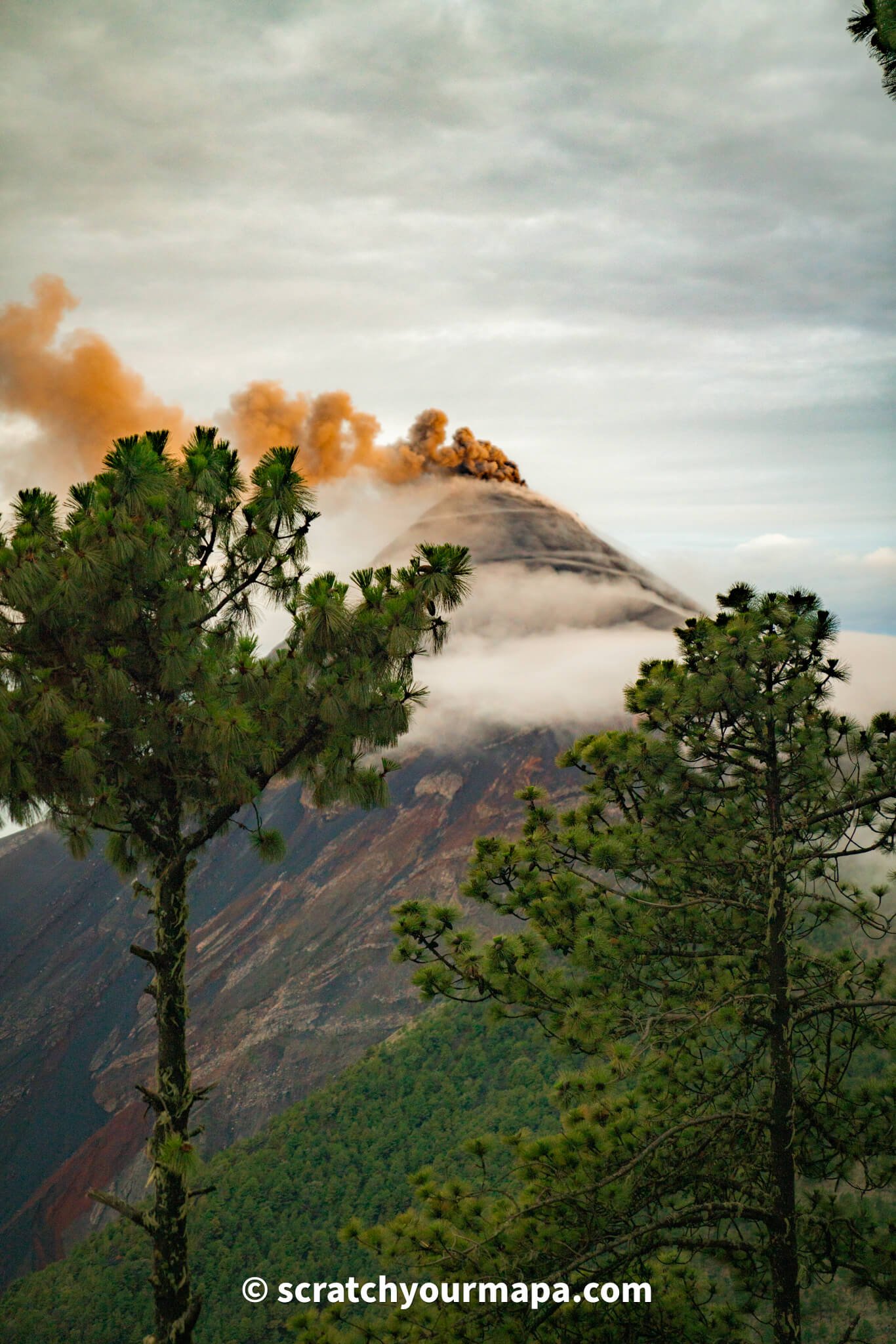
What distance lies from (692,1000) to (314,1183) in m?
54.3

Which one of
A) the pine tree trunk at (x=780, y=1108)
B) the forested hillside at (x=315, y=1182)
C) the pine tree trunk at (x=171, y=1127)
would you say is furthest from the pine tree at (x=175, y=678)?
the forested hillside at (x=315, y=1182)

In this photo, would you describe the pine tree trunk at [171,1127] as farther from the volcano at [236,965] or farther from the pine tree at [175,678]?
the volcano at [236,965]

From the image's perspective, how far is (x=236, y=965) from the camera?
313 feet

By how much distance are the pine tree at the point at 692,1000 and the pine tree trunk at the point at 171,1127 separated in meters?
1.50

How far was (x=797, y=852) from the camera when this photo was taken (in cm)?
1014

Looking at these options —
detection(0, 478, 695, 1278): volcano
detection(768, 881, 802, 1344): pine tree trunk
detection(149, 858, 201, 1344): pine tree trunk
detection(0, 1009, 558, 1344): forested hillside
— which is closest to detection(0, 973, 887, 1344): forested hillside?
detection(0, 1009, 558, 1344): forested hillside

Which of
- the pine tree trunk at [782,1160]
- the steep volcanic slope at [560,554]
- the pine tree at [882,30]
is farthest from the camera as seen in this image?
the steep volcanic slope at [560,554]

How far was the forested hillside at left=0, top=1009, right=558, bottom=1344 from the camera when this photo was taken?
49000 millimetres

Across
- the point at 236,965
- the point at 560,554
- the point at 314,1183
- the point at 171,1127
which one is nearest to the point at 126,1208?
the point at 171,1127

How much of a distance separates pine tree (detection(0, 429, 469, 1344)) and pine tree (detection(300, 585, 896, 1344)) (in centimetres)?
222

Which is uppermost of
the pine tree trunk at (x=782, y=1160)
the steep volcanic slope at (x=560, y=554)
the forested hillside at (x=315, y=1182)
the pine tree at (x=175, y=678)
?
the steep volcanic slope at (x=560, y=554)

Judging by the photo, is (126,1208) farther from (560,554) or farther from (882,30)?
(560,554)

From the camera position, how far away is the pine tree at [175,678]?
10016 millimetres

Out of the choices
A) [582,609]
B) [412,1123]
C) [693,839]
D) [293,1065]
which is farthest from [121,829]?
[582,609]
